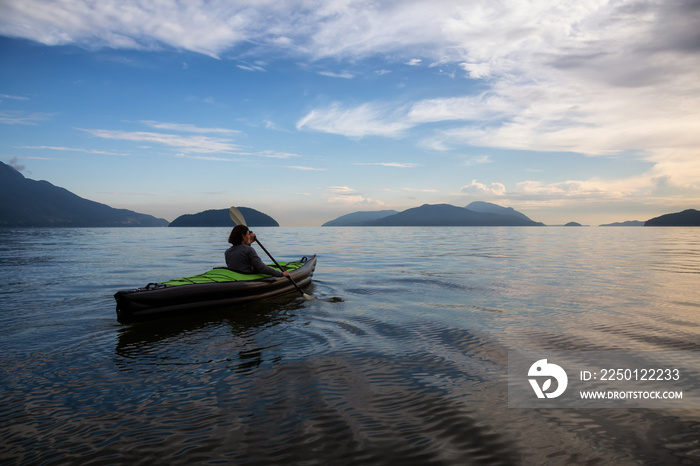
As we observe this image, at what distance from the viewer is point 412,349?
653 centimetres

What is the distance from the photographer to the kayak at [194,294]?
7.76 m

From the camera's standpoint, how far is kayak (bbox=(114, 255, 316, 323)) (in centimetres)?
776

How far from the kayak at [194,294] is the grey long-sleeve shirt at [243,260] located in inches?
8.7

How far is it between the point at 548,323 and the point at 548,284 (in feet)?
20.9

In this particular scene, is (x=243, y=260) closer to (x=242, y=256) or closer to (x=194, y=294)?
(x=242, y=256)

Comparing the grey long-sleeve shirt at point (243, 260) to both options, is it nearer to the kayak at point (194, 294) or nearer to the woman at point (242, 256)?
the woman at point (242, 256)

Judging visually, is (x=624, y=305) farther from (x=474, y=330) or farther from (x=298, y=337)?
(x=298, y=337)

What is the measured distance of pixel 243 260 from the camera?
35.2 feet

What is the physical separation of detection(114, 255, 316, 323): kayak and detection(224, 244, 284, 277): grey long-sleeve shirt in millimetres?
220

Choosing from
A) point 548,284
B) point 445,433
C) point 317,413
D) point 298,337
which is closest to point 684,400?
point 445,433

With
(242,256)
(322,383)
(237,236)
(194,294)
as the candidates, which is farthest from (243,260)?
(322,383)

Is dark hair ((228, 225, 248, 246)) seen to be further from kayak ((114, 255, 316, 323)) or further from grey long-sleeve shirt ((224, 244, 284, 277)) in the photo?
kayak ((114, 255, 316, 323))

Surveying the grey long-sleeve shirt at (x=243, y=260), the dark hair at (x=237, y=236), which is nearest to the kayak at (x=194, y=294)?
the grey long-sleeve shirt at (x=243, y=260)

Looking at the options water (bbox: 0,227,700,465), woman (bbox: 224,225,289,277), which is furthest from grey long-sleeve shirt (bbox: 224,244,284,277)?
water (bbox: 0,227,700,465)
